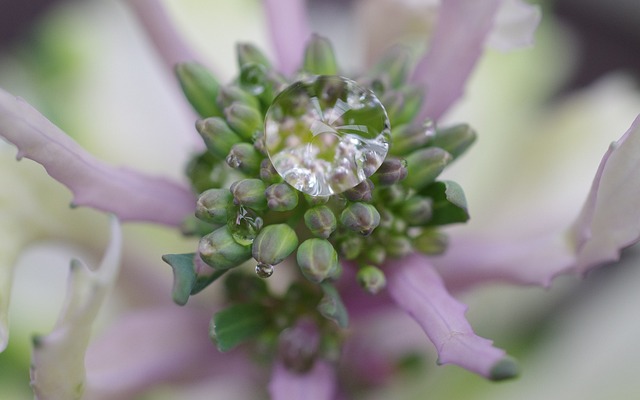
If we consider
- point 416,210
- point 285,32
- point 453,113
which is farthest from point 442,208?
point 453,113

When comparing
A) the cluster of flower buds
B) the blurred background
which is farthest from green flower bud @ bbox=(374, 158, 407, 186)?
the blurred background

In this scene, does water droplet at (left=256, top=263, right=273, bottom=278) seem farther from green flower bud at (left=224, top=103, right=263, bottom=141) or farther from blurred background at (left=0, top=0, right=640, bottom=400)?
blurred background at (left=0, top=0, right=640, bottom=400)

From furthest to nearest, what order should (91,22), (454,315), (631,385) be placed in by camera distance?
(91,22), (631,385), (454,315)

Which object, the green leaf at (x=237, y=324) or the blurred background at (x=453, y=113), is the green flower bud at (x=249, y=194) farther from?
the blurred background at (x=453, y=113)

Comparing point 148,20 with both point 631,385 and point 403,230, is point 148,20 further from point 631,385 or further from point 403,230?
point 631,385

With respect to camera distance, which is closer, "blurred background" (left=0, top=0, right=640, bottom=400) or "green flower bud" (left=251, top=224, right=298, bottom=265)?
"green flower bud" (left=251, top=224, right=298, bottom=265)

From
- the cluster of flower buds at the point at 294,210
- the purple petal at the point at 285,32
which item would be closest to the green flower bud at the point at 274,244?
the cluster of flower buds at the point at 294,210

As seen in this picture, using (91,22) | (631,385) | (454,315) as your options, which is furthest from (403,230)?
(91,22)
